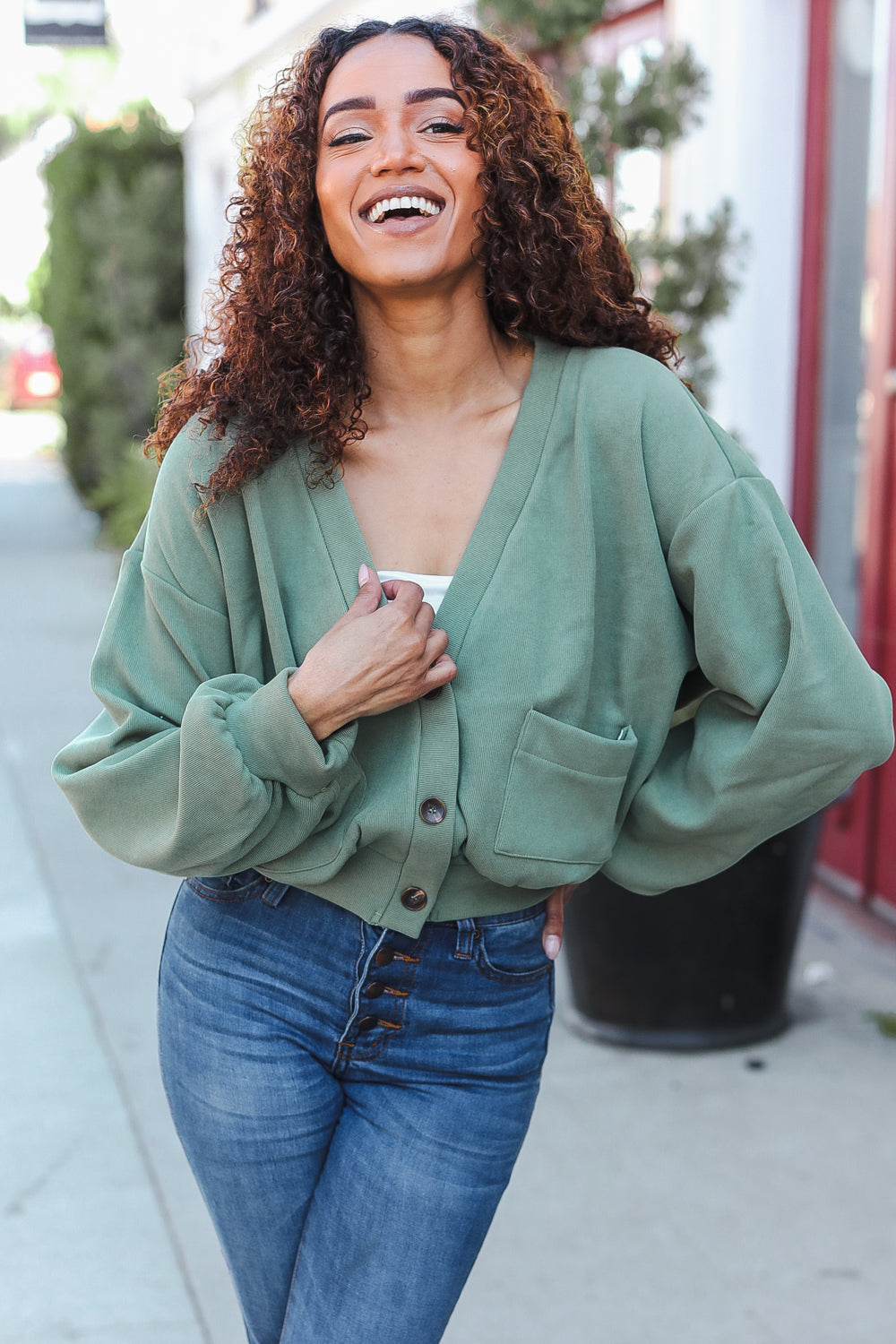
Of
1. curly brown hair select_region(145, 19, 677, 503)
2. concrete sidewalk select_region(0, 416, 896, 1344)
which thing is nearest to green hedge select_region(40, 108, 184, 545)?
concrete sidewalk select_region(0, 416, 896, 1344)

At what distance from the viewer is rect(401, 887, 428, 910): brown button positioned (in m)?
1.72

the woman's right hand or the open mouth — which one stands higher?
the open mouth

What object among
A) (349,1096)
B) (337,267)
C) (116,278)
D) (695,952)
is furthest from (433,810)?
(116,278)

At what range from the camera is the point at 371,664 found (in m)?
1.61

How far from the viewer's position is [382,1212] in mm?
1726

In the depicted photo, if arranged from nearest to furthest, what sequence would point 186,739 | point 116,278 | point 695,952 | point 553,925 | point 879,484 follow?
point 186,739 < point 553,925 < point 695,952 < point 879,484 < point 116,278

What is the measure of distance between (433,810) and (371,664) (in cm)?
19

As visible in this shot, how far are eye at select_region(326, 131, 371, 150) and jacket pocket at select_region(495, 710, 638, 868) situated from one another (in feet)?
2.12

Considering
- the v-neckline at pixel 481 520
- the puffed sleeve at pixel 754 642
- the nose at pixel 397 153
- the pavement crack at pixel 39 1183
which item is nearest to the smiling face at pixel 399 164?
the nose at pixel 397 153

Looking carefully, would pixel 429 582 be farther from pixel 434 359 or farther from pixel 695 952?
pixel 695 952

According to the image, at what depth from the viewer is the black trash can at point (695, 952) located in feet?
12.1

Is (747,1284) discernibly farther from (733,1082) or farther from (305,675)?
(305,675)

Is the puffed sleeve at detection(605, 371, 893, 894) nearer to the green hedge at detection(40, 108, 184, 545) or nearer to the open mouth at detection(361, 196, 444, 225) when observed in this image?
the open mouth at detection(361, 196, 444, 225)

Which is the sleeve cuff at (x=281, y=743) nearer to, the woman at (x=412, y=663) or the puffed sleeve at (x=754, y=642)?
the woman at (x=412, y=663)
